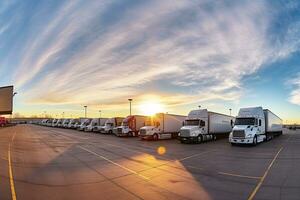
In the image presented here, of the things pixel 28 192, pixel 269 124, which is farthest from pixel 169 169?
pixel 269 124

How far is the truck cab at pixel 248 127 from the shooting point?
2842 centimetres

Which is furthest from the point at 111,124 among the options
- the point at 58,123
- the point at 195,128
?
the point at 58,123

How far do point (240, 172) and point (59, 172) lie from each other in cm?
845

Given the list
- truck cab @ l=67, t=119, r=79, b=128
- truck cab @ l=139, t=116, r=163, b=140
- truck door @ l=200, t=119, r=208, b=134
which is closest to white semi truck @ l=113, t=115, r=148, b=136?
truck cab @ l=139, t=116, r=163, b=140

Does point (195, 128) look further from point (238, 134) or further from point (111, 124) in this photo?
point (111, 124)

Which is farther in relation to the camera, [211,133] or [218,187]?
[211,133]

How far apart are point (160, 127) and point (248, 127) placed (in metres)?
13.4

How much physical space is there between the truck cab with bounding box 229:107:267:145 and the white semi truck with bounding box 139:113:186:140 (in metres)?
Result: 11.5

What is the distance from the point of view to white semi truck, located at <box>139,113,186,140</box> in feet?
126

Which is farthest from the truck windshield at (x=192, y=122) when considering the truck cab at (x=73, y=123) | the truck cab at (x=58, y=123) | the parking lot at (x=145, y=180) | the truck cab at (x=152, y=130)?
the truck cab at (x=58, y=123)

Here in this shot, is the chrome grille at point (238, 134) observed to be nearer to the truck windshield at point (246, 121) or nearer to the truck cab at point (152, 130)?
the truck windshield at point (246, 121)

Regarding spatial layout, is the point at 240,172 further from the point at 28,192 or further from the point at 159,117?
the point at 159,117

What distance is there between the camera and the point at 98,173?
13094 mm

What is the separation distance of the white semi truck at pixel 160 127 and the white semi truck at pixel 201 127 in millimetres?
5400
